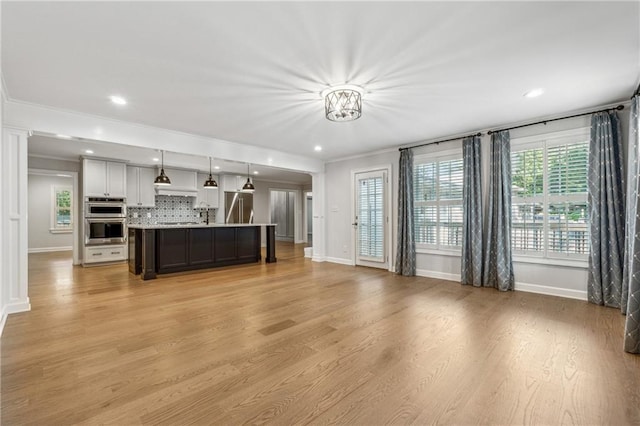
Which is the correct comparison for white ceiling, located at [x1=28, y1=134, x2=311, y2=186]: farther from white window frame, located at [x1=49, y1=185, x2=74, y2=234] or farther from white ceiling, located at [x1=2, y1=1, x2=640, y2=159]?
white window frame, located at [x1=49, y1=185, x2=74, y2=234]

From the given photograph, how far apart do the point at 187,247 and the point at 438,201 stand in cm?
490

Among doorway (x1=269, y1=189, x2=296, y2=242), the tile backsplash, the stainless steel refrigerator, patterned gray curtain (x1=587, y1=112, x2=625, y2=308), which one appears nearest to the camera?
patterned gray curtain (x1=587, y1=112, x2=625, y2=308)

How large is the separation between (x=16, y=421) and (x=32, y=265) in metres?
6.89

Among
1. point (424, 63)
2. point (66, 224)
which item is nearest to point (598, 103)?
point (424, 63)

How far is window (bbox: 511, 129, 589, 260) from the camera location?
3.86 metres

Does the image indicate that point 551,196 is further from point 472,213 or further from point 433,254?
point 433,254

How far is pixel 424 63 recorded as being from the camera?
2.56 m

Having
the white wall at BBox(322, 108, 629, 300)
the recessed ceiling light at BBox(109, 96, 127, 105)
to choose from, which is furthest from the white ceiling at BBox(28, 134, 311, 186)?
the white wall at BBox(322, 108, 629, 300)

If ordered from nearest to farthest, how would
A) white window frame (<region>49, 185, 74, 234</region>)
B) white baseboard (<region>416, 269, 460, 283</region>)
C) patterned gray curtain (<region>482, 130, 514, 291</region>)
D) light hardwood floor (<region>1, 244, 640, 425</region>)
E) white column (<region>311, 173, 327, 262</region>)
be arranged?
1. light hardwood floor (<region>1, 244, 640, 425</region>)
2. patterned gray curtain (<region>482, 130, 514, 291</region>)
3. white baseboard (<region>416, 269, 460, 283</region>)
4. white column (<region>311, 173, 327, 262</region>)
5. white window frame (<region>49, 185, 74, 234</region>)

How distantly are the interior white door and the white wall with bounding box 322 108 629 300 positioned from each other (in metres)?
0.21

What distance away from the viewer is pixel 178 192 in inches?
325

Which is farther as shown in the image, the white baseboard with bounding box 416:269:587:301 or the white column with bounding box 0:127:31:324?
the white baseboard with bounding box 416:269:587:301

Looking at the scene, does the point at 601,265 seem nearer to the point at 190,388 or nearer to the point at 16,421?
the point at 190,388

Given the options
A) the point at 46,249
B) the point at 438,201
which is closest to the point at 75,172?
the point at 46,249
